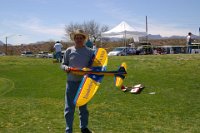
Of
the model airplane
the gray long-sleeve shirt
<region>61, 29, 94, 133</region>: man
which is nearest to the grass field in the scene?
<region>61, 29, 94, 133</region>: man

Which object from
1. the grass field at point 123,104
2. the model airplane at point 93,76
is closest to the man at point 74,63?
the model airplane at point 93,76

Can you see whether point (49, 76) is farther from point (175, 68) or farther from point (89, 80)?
point (89, 80)

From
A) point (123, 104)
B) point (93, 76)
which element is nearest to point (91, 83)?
point (93, 76)

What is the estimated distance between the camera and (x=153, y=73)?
16734mm

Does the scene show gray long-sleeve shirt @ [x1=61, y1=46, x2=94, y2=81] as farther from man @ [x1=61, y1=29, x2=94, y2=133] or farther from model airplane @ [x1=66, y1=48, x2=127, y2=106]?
model airplane @ [x1=66, y1=48, x2=127, y2=106]

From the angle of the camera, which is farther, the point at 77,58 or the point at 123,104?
the point at 123,104

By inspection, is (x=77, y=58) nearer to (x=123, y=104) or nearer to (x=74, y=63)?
(x=74, y=63)

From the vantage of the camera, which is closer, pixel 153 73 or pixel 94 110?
pixel 94 110

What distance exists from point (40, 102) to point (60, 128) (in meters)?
3.51

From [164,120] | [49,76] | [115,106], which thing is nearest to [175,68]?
[49,76]

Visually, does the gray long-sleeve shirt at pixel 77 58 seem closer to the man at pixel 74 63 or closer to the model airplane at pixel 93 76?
the man at pixel 74 63

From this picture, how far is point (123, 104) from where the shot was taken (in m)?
10.6

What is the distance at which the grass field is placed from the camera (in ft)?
26.7

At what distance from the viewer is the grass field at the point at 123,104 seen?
8.12 m
